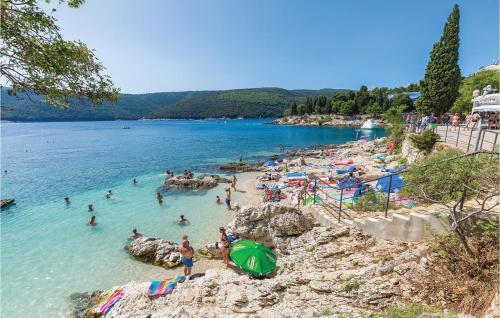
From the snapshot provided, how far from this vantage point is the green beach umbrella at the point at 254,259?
30.0 feet

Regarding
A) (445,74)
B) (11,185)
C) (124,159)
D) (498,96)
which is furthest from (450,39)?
(11,185)

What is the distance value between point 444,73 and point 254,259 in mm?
37692

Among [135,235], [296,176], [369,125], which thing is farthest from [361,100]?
[135,235]

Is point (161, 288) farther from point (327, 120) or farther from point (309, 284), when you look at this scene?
point (327, 120)

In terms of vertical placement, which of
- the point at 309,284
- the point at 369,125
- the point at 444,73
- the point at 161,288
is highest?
the point at 444,73

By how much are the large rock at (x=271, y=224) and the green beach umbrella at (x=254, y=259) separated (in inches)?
54.0

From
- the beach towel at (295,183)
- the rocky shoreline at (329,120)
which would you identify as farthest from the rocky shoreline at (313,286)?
the rocky shoreline at (329,120)

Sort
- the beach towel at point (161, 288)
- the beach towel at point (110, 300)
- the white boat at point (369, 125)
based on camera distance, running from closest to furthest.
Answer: the beach towel at point (161, 288)
the beach towel at point (110, 300)
the white boat at point (369, 125)

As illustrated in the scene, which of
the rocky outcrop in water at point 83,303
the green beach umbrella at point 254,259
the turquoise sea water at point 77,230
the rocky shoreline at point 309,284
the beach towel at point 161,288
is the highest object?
the rocky shoreline at point 309,284

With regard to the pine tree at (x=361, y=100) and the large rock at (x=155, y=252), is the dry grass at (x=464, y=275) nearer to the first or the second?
the large rock at (x=155, y=252)

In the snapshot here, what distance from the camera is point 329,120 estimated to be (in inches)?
4835

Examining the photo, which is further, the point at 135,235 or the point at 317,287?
the point at 135,235

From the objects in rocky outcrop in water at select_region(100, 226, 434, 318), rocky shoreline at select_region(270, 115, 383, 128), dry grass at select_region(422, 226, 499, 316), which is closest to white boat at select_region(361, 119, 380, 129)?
rocky shoreline at select_region(270, 115, 383, 128)

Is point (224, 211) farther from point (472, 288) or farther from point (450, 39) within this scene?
point (450, 39)
